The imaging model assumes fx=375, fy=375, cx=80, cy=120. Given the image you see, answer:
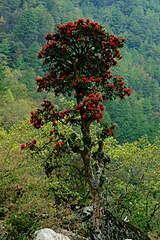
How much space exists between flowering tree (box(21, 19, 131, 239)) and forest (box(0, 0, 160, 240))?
67 centimetres

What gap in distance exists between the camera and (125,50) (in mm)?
115938

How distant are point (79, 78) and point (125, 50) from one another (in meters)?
110

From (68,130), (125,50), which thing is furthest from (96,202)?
(125,50)

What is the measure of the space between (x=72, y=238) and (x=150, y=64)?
10430 cm

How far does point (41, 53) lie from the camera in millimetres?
9766

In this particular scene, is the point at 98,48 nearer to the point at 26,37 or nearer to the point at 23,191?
the point at 23,191

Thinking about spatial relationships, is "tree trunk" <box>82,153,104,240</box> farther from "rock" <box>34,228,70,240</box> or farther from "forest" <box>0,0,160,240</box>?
"rock" <box>34,228,70,240</box>

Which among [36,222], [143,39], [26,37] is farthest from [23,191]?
[143,39]

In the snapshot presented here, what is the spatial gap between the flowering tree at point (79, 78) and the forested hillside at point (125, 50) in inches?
1094

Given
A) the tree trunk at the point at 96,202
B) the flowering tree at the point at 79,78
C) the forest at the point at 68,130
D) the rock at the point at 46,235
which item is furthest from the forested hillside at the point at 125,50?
the rock at the point at 46,235

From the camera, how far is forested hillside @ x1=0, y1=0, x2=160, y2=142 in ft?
205

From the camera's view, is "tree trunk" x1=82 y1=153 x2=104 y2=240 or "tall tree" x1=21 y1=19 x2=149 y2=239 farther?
"tree trunk" x1=82 y1=153 x2=104 y2=240

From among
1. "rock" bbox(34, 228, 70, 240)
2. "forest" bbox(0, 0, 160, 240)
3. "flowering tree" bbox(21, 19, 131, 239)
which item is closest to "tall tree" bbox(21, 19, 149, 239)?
"flowering tree" bbox(21, 19, 131, 239)

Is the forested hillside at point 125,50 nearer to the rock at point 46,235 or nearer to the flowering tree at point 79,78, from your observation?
the flowering tree at point 79,78
